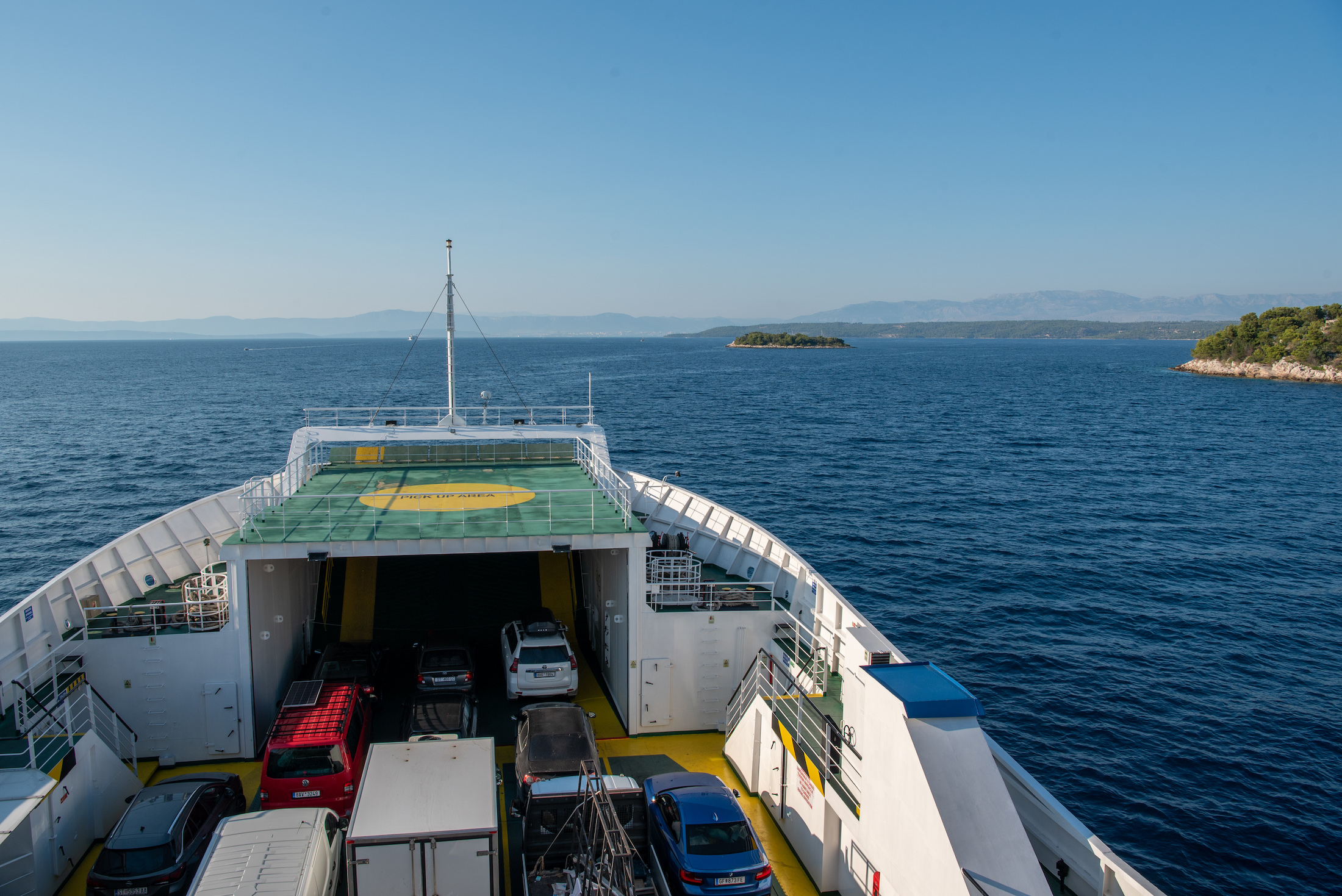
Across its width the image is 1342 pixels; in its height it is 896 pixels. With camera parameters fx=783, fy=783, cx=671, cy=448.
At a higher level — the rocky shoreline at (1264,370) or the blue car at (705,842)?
the rocky shoreline at (1264,370)

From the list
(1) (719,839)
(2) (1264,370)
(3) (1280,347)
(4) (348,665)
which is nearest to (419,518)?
(4) (348,665)

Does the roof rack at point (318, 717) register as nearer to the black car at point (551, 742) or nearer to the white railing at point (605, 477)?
the black car at point (551, 742)

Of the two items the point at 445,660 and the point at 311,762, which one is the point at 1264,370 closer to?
the point at 445,660

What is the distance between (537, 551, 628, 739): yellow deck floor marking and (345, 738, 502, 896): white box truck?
4003mm

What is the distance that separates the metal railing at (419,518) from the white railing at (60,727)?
3294 mm

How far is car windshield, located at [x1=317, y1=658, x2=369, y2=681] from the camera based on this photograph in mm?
14141

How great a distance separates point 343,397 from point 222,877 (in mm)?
97162

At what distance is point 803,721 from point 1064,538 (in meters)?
Result: 30.8

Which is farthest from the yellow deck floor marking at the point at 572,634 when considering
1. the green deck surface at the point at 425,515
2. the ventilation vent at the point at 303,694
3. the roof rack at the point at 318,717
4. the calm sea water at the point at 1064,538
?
the calm sea water at the point at 1064,538

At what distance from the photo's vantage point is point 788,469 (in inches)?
2074

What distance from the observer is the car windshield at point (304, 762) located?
10656 mm

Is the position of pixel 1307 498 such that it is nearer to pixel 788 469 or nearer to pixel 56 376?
pixel 788 469

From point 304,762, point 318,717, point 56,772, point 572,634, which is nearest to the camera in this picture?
point 56,772

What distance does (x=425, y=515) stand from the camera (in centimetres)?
1436
